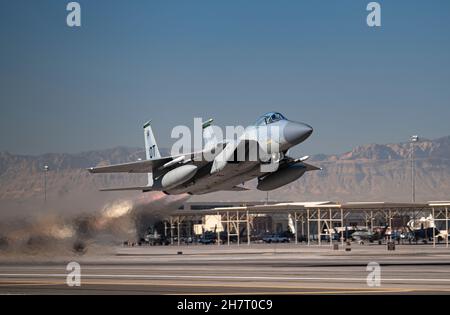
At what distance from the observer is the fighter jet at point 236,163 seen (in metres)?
35.8

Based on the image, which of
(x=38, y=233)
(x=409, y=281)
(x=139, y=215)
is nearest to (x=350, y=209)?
(x=139, y=215)

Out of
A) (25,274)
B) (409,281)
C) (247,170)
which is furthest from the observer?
(247,170)

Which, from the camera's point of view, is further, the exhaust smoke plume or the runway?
the exhaust smoke plume

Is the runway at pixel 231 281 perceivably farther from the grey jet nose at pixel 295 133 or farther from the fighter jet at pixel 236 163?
the grey jet nose at pixel 295 133

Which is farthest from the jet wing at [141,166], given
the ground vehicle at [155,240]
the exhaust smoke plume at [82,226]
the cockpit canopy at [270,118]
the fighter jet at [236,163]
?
the ground vehicle at [155,240]

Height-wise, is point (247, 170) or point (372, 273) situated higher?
point (247, 170)

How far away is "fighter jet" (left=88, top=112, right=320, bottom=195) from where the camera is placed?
3584 cm

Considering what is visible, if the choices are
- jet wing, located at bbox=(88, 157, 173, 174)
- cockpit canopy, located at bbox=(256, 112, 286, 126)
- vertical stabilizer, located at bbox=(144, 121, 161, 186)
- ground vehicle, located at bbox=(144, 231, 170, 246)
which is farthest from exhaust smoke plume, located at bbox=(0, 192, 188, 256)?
ground vehicle, located at bbox=(144, 231, 170, 246)

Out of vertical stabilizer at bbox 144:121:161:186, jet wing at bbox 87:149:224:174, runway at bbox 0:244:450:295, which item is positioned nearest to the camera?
runway at bbox 0:244:450:295

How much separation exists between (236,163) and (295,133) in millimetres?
3268

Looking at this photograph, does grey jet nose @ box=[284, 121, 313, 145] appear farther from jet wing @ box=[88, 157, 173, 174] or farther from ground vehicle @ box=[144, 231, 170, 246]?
ground vehicle @ box=[144, 231, 170, 246]

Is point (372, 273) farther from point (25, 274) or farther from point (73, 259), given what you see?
point (73, 259)
